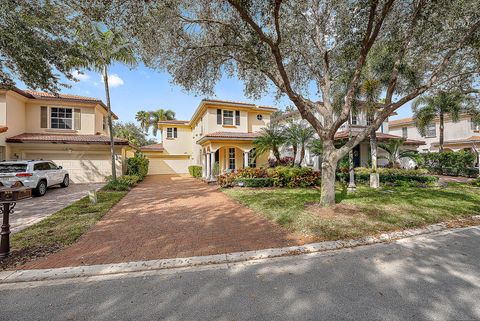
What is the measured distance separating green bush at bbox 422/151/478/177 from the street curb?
807 inches

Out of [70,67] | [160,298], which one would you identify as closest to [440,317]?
[160,298]

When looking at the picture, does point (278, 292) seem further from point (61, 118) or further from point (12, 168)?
point (61, 118)

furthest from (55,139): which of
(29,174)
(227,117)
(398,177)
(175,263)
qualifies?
(398,177)

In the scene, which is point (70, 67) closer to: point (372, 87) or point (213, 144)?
point (213, 144)

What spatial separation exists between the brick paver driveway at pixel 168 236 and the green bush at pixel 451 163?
71.6 feet

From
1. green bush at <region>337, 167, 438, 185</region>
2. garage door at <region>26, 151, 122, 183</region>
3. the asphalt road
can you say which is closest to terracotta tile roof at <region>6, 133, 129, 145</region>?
garage door at <region>26, 151, 122, 183</region>

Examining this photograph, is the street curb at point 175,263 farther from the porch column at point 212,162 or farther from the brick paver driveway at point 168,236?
the porch column at point 212,162

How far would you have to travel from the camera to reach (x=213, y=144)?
16.3 metres

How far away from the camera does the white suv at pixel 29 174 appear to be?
973cm

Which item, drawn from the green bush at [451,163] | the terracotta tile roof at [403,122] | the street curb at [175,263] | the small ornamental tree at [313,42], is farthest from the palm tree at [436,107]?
the street curb at [175,263]

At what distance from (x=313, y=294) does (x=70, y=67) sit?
1162 cm

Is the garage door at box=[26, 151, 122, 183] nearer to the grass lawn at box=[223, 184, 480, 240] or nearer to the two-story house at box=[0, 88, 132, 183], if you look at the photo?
the two-story house at box=[0, 88, 132, 183]

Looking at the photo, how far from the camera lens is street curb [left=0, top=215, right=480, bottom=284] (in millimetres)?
3569

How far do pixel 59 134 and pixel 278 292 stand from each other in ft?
67.6
